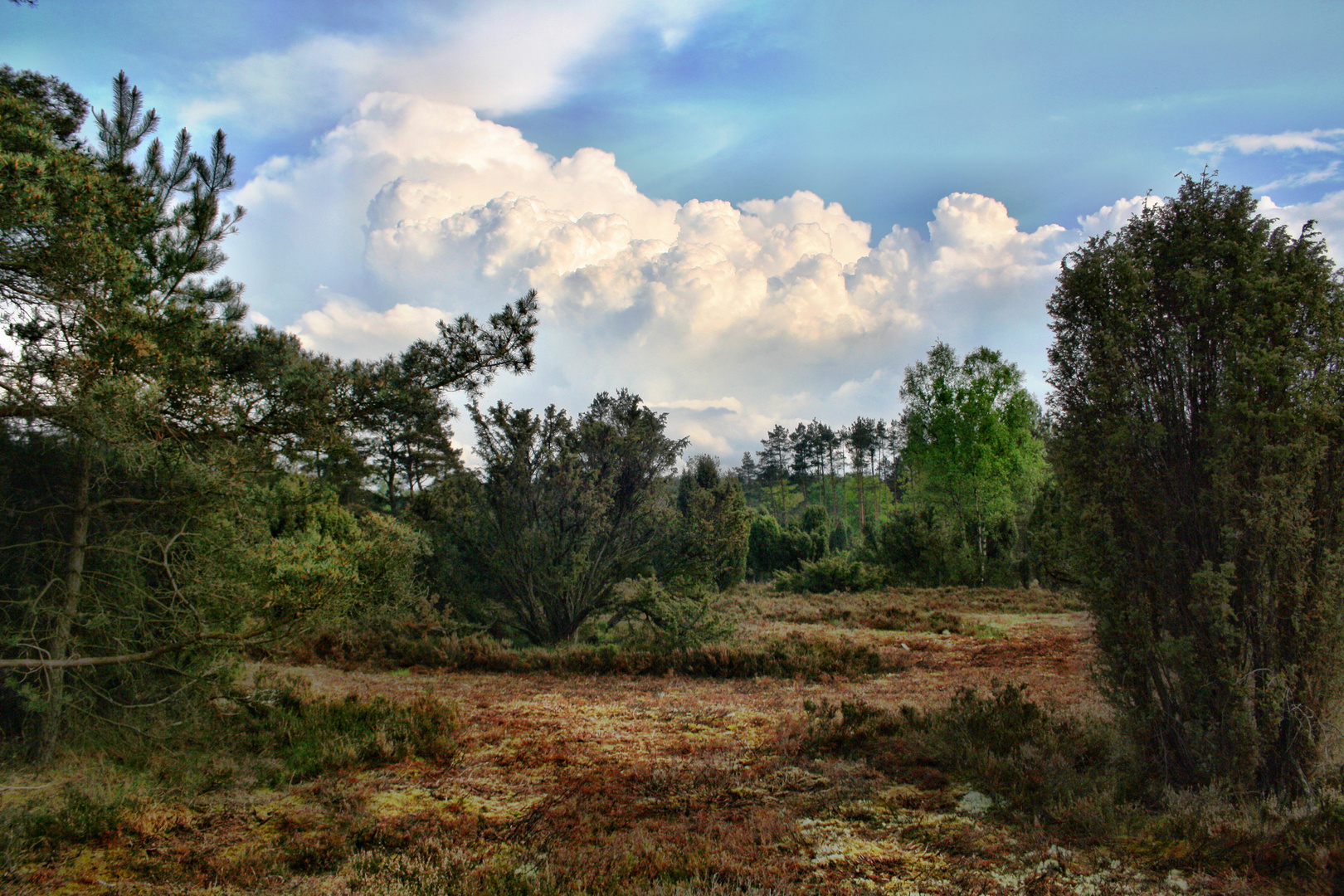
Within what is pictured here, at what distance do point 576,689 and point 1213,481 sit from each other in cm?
877

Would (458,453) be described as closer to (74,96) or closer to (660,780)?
(74,96)

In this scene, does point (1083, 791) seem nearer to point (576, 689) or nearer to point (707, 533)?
point (576, 689)

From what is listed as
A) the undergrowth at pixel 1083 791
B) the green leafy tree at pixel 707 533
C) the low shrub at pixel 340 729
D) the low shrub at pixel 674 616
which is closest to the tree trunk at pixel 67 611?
Answer: the low shrub at pixel 340 729

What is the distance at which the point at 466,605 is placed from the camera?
15.3 m

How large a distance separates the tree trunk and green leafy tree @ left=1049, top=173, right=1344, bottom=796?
29.5 feet

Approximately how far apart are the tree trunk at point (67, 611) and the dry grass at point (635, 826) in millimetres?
444

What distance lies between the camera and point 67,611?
6.16 metres

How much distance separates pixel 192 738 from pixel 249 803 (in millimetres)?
2155

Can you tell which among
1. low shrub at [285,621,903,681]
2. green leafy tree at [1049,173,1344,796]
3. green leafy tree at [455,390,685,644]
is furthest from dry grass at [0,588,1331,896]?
green leafy tree at [455,390,685,644]

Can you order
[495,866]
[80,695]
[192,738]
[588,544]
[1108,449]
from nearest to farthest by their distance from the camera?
[495,866] < [1108,449] < [80,695] < [192,738] < [588,544]

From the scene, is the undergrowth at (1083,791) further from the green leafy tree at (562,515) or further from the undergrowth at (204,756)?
the green leafy tree at (562,515)

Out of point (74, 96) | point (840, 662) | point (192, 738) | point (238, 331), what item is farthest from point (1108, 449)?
point (74, 96)

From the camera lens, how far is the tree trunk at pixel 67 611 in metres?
6.07

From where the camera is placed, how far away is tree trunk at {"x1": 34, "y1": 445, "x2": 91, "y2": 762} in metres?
6.07
